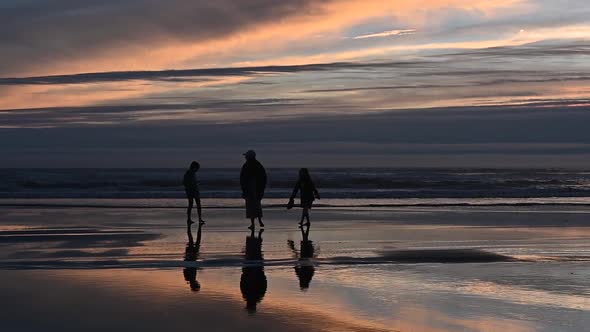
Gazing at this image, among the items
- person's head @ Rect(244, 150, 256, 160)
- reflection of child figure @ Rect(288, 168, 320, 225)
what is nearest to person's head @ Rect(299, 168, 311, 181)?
reflection of child figure @ Rect(288, 168, 320, 225)

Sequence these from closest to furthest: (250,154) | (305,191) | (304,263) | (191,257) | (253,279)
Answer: (253,279) < (304,263) < (191,257) < (250,154) < (305,191)

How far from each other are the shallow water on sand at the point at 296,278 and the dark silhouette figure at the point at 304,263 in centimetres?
3

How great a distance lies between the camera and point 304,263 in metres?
12.5

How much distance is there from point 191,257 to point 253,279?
262 centimetres

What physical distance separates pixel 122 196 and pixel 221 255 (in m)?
22.9

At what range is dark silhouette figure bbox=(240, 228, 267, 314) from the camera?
948 cm

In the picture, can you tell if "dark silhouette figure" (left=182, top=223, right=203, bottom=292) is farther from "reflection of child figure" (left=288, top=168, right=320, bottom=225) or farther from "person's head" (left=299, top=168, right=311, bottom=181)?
"person's head" (left=299, top=168, right=311, bottom=181)

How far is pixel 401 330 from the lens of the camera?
7.94m

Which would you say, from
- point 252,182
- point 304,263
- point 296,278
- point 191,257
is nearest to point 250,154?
point 252,182

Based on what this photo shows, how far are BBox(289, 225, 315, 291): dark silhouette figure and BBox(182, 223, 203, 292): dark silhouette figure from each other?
1445mm

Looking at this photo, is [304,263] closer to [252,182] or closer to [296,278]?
[296,278]

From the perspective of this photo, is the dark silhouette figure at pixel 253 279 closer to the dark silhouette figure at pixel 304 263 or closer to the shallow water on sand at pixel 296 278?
the shallow water on sand at pixel 296 278

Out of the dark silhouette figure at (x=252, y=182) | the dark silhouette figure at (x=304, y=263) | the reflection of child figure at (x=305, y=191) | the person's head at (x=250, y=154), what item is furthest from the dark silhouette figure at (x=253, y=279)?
the reflection of child figure at (x=305, y=191)

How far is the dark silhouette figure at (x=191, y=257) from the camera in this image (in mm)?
10440
